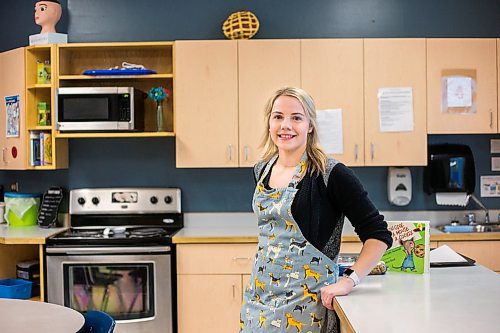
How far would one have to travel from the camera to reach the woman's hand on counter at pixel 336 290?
7.39ft

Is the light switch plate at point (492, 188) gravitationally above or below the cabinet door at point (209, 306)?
above

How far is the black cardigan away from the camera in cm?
228

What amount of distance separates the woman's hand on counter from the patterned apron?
0.06 meters

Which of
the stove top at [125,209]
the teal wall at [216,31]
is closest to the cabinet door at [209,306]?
the stove top at [125,209]

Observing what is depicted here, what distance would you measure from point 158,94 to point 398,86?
1.52 metres

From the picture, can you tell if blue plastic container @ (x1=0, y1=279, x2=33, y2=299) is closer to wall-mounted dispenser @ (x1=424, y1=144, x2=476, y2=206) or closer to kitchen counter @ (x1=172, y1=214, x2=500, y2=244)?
kitchen counter @ (x1=172, y1=214, x2=500, y2=244)

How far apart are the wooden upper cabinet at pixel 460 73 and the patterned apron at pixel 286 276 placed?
2.08 metres

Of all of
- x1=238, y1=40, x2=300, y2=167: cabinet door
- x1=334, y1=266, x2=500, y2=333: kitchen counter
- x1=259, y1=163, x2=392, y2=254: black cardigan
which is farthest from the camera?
x1=238, y1=40, x2=300, y2=167: cabinet door

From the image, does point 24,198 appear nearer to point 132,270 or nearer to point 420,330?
point 132,270

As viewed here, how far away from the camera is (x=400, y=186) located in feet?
15.0

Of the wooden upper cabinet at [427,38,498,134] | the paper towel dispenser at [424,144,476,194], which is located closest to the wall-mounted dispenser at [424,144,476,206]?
the paper towel dispenser at [424,144,476,194]

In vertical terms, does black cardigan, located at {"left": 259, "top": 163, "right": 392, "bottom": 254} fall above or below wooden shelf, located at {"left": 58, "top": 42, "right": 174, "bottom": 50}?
below

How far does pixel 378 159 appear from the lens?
427cm

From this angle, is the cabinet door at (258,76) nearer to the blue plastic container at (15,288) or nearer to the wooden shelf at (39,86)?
the wooden shelf at (39,86)
